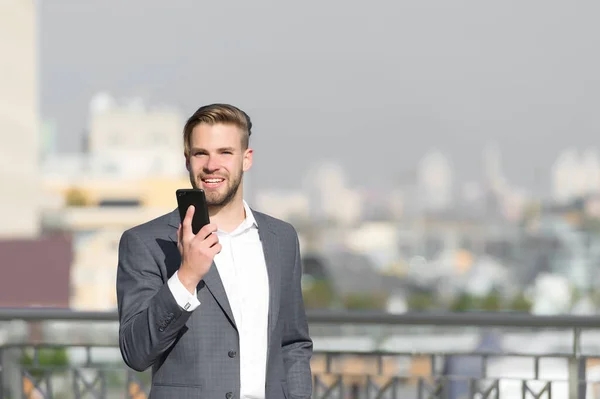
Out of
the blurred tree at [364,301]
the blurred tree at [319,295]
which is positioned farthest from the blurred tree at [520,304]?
the blurred tree at [319,295]

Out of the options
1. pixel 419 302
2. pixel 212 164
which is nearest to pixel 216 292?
pixel 212 164

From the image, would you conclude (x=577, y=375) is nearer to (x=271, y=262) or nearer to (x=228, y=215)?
(x=271, y=262)

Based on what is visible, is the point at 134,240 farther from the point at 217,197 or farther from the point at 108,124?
the point at 108,124

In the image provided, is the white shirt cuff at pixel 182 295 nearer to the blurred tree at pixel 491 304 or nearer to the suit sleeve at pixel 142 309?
the suit sleeve at pixel 142 309

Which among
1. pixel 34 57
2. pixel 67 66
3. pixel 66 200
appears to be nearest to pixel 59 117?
pixel 67 66

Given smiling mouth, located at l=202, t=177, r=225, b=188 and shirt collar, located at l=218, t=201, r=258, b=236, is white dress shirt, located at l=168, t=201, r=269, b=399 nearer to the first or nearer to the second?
shirt collar, located at l=218, t=201, r=258, b=236

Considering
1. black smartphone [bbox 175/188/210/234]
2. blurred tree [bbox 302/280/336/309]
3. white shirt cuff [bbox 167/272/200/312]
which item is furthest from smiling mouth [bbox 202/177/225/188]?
blurred tree [bbox 302/280/336/309]

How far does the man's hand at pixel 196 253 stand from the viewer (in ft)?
7.23

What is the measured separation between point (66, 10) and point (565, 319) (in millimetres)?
193761

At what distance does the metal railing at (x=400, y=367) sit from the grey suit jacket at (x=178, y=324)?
2532mm

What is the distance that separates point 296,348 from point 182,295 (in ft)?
1.56

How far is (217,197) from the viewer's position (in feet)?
7.92

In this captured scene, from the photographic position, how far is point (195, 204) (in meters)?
2.28

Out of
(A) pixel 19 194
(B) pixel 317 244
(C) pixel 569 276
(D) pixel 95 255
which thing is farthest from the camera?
(B) pixel 317 244
